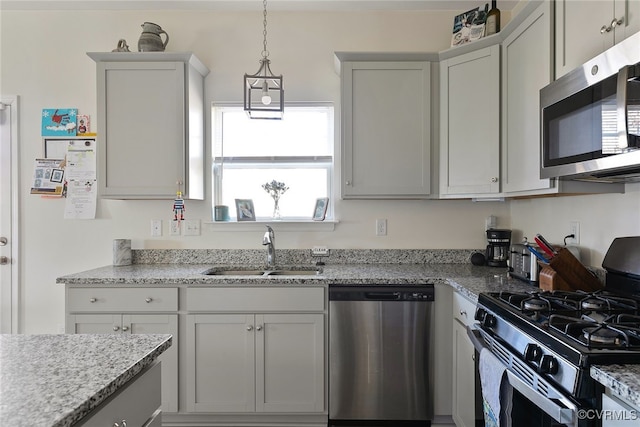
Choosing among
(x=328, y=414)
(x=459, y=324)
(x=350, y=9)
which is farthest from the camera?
(x=350, y=9)

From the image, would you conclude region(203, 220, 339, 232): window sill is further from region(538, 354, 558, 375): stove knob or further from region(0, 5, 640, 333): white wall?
region(538, 354, 558, 375): stove knob

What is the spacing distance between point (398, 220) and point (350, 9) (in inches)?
61.6

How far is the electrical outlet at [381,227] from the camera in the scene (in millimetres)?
2760

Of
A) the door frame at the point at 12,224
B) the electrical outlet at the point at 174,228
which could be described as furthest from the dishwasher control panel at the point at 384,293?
the door frame at the point at 12,224

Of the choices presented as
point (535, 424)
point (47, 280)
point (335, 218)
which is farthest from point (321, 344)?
point (47, 280)

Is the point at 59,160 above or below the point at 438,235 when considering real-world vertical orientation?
above

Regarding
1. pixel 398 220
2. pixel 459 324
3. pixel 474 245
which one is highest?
pixel 398 220

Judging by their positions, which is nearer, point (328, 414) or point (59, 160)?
point (328, 414)

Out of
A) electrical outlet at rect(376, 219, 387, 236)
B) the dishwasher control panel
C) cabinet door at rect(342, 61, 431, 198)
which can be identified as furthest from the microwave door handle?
electrical outlet at rect(376, 219, 387, 236)

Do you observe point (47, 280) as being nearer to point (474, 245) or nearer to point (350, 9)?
point (350, 9)

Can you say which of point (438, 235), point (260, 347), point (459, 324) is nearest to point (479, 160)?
point (438, 235)

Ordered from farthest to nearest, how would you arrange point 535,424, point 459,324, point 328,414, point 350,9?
1. point 350,9
2. point 328,414
3. point 459,324
4. point 535,424

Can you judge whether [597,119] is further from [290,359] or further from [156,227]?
[156,227]

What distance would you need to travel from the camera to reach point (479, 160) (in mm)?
2293
